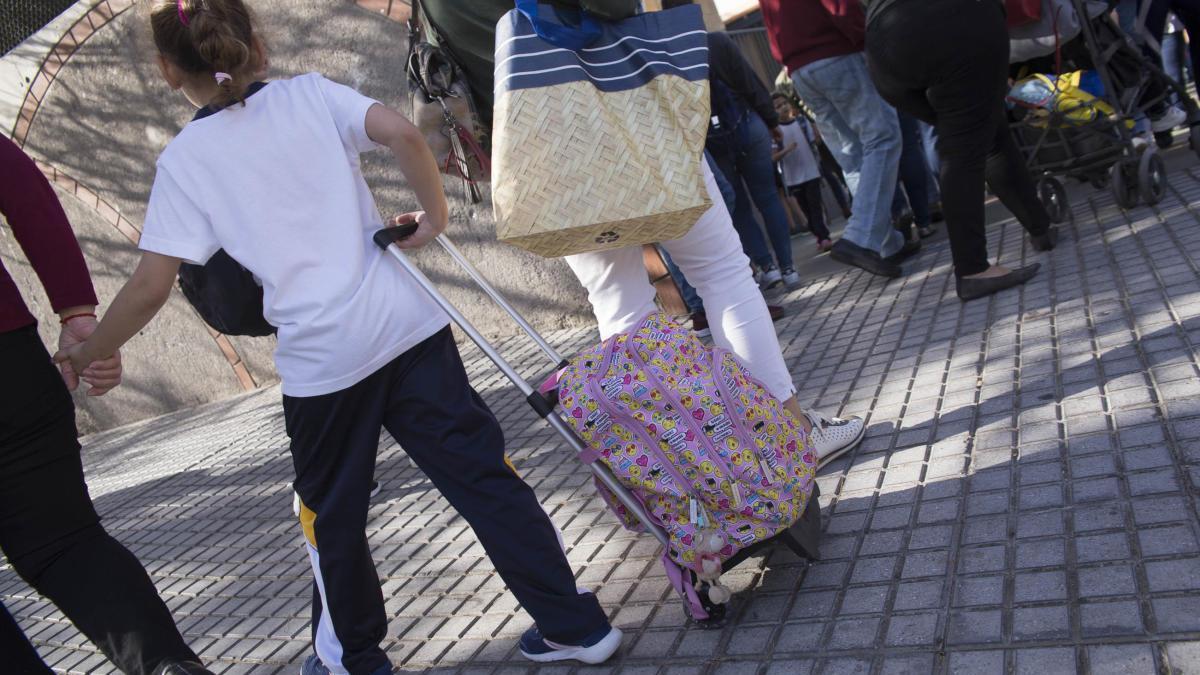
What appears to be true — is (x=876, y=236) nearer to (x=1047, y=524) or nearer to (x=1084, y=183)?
(x=1084, y=183)

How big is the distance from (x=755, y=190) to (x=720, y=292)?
147 inches

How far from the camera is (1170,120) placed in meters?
6.71

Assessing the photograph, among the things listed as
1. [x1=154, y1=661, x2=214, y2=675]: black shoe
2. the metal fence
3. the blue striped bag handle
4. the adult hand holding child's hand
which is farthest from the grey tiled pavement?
the metal fence

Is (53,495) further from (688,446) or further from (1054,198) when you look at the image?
(1054,198)

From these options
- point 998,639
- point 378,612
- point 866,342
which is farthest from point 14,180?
point 866,342

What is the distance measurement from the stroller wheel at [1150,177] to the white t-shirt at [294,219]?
4393mm

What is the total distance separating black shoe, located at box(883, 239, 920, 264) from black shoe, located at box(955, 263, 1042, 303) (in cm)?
131

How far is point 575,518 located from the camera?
386 cm

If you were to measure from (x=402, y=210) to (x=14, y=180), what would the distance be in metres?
5.02

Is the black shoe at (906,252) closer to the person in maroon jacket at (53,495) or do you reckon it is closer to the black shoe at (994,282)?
the black shoe at (994,282)

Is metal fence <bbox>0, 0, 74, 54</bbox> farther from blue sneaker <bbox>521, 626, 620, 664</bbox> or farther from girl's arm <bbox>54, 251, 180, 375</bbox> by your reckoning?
blue sneaker <bbox>521, 626, 620, 664</bbox>

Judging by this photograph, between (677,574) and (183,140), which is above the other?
(183,140)

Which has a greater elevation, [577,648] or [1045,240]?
[577,648]

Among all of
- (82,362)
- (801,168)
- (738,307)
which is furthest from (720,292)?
(801,168)
